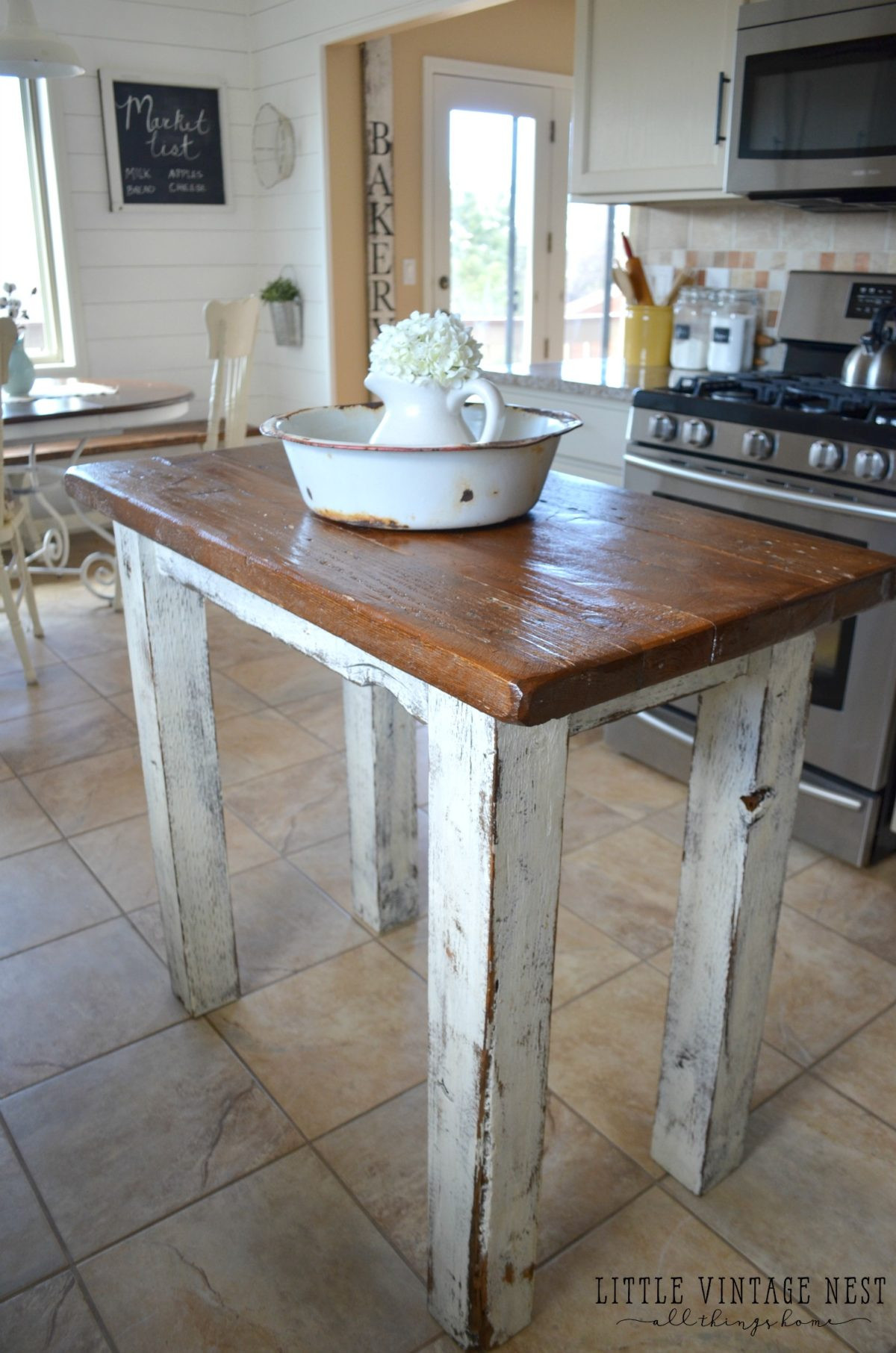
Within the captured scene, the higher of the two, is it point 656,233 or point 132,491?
point 656,233

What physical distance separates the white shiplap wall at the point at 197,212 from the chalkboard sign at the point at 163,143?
5 cm

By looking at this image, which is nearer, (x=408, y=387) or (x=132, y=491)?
(x=408, y=387)

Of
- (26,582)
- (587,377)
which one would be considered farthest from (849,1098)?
(26,582)

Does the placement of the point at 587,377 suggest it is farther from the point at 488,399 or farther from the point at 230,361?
the point at 488,399

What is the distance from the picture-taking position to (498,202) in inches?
205

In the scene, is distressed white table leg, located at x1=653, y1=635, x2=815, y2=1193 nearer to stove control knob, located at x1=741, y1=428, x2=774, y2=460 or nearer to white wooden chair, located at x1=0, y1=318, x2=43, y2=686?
stove control knob, located at x1=741, y1=428, x2=774, y2=460

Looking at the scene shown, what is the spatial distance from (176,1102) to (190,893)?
33 centimetres

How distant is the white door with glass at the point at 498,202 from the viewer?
16.0 ft

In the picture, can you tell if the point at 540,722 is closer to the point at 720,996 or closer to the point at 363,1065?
the point at 720,996

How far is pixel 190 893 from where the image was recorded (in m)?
1.77

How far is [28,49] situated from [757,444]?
2781 mm

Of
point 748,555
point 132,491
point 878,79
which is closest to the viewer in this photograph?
point 748,555

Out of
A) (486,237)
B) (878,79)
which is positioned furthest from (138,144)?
(878,79)

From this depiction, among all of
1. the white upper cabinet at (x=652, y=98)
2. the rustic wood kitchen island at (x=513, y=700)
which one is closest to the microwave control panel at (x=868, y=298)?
the white upper cabinet at (x=652, y=98)
